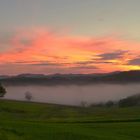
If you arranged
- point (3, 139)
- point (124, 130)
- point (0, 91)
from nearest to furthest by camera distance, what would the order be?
point (3, 139) < point (124, 130) < point (0, 91)

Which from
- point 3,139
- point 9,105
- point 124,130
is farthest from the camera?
point 9,105

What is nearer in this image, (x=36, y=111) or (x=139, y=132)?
(x=139, y=132)

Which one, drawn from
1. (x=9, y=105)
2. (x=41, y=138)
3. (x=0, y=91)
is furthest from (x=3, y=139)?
(x=9, y=105)

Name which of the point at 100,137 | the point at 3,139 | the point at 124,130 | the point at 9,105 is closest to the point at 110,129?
the point at 124,130

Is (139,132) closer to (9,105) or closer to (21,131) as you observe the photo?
(21,131)

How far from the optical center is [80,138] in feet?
155

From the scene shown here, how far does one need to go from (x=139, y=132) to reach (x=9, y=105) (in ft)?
292

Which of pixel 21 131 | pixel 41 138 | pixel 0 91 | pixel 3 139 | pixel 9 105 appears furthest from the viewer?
pixel 9 105

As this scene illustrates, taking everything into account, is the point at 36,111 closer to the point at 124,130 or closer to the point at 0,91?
the point at 0,91

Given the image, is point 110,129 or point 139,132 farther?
point 110,129

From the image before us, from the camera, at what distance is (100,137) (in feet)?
158

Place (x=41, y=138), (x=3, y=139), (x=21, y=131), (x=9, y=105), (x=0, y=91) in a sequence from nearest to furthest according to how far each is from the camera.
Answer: (x=3, y=139) → (x=41, y=138) → (x=21, y=131) → (x=0, y=91) → (x=9, y=105)

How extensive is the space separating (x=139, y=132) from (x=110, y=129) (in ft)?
18.6

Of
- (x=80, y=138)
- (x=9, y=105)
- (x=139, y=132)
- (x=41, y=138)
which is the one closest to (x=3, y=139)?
(x=41, y=138)
